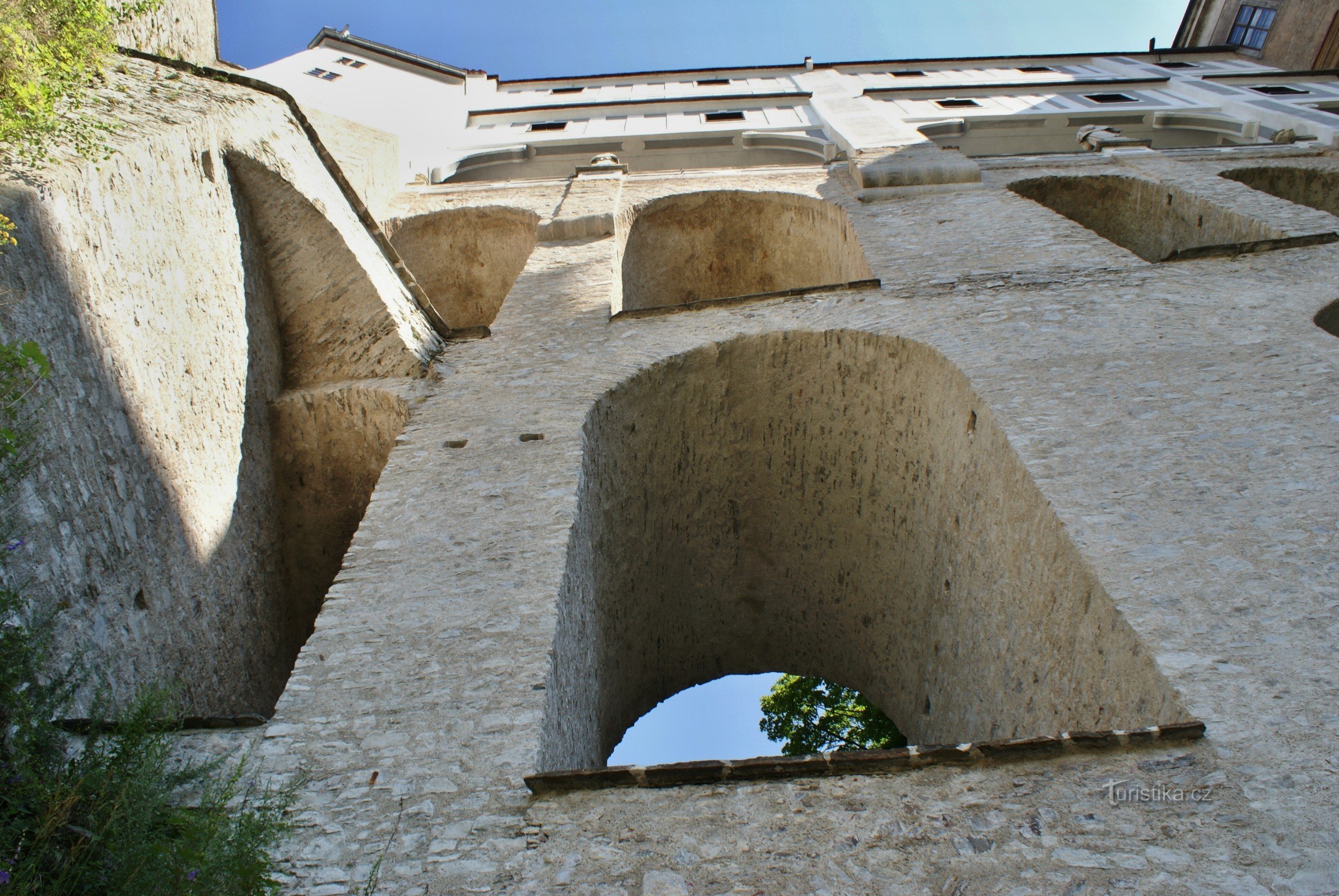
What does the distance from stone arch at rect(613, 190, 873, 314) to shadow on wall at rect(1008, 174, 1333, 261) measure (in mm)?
2643

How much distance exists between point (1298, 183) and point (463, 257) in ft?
34.1

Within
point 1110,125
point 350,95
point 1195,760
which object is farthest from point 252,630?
point 1110,125

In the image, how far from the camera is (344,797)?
11.0 feet

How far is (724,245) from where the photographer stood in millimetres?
10859

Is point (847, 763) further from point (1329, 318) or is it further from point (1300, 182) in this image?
point (1300, 182)

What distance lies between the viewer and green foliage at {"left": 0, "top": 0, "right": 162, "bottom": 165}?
4301mm

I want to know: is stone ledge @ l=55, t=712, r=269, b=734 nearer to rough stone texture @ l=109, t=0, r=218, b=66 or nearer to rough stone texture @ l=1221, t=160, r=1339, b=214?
rough stone texture @ l=109, t=0, r=218, b=66

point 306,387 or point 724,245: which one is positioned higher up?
point 724,245

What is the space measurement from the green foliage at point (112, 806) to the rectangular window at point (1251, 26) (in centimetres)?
2592

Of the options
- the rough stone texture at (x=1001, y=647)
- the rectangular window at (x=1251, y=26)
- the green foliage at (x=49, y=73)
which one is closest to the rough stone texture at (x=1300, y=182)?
the rough stone texture at (x=1001, y=647)

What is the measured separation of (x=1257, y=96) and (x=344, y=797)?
1764cm

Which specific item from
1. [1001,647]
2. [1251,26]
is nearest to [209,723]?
[1001,647]

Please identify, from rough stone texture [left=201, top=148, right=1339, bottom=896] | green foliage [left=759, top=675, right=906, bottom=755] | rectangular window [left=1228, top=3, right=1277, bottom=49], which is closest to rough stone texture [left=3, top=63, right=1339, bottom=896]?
rough stone texture [left=201, top=148, right=1339, bottom=896]

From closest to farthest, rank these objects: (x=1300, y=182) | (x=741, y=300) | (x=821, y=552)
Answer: (x=741, y=300) < (x=821, y=552) < (x=1300, y=182)
